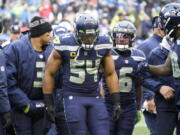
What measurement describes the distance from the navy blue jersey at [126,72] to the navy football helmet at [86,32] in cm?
99

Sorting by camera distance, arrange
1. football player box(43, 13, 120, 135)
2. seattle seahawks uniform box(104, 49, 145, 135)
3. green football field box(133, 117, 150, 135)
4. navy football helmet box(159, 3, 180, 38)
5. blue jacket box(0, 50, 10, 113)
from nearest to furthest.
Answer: football player box(43, 13, 120, 135) < blue jacket box(0, 50, 10, 113) < navy football helmet box(159, 3, 180, 38) < seattle seahawks uniform box(104, 49, 145, 135) < green football field box(133, 117, 150, 135)

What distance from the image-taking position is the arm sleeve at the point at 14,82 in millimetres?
6910

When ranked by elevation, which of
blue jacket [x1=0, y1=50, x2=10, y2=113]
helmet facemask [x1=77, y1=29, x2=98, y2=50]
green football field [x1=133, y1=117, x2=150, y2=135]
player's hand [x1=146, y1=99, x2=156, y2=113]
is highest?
helmet facemask [x1=77, y1=29, x2=98, y2=50]

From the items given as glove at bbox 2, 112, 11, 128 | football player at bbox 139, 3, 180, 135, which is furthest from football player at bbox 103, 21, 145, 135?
glove at bbox 2, 112, 11, 128

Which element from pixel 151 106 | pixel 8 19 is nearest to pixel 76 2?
pixel 8 19

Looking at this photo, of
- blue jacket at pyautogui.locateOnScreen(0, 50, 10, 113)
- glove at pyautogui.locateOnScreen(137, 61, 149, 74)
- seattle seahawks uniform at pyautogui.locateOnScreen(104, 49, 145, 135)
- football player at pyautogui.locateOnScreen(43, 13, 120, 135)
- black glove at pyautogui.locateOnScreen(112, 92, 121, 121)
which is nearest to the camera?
football player at pyautogui.locateOnScreen(43, 13, 120, 135)

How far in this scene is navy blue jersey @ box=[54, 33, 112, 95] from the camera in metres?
6.35

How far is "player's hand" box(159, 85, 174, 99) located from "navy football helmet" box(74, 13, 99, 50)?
3.62 ft

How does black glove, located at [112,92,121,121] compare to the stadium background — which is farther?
the stadium background

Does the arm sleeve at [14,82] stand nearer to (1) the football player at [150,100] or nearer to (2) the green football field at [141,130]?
(1) the football player at [150,100]

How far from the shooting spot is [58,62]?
6445mm

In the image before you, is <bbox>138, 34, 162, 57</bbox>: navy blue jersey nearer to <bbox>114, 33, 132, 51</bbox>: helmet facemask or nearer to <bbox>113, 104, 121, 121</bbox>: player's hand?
<bbox>114, 33, 132, 51</bbox>: helmet facemask

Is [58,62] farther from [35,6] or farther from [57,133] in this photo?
[35,6]

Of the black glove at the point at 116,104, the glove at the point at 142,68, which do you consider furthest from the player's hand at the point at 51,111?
the glove at the point at 142,68
